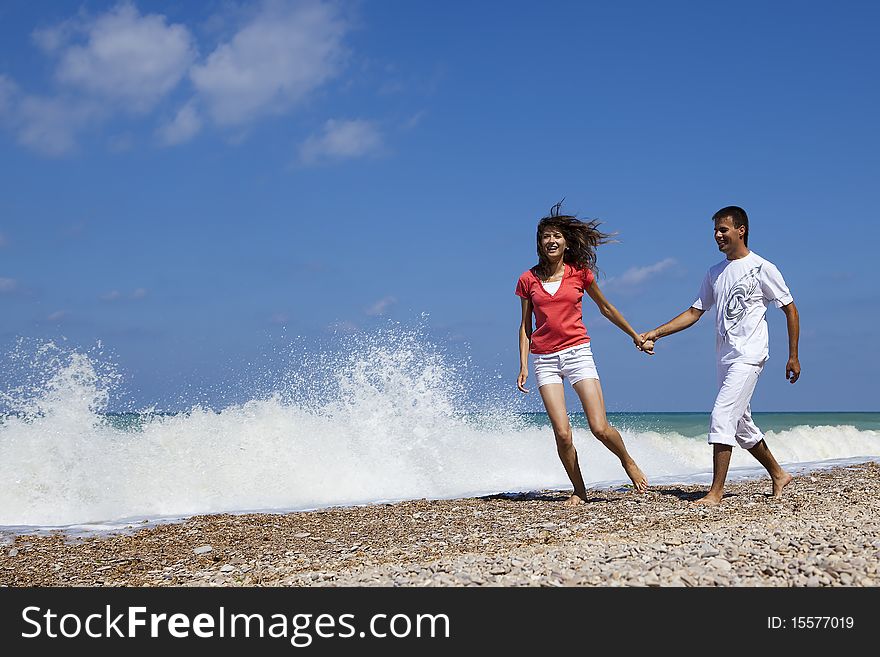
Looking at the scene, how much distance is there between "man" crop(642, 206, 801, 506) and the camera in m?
6.29

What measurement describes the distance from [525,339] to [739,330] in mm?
1691

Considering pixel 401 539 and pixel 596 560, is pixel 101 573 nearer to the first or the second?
pixel 401 539

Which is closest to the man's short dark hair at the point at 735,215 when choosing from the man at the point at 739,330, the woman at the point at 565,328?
the man at the point at 739,330

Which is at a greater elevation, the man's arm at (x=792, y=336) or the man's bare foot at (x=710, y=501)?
the man's arm at (x=792, y=336)

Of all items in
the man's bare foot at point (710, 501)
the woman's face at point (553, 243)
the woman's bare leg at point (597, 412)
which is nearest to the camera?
the man's bare foot at point (710, 501)

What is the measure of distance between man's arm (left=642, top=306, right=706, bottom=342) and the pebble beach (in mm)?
1365

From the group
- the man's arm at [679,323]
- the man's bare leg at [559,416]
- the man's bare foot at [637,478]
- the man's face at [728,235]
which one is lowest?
the man's bare foot at [637,478]

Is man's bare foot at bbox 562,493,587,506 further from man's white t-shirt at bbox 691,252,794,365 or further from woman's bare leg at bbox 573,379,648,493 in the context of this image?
man's white t-shirt at bbox 691,252,794,365

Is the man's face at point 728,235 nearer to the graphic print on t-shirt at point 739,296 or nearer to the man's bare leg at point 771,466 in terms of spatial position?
the graphic print on t-shirt at point 739,296

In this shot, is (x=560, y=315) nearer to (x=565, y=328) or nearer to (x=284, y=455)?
(x=565, y=328)

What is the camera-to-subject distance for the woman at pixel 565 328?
21.8ft

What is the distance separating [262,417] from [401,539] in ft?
22.5
